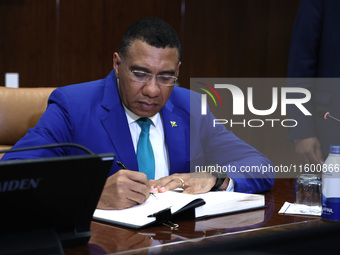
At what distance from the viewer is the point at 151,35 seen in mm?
1849

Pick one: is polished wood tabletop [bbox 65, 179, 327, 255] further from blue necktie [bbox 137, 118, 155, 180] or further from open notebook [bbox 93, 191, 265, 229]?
blue necktie [bbox 137, 118, 155, 180]

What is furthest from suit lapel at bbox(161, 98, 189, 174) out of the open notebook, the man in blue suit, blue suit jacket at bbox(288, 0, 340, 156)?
blue suit jacket at bbox(288, 0, 340, 156)

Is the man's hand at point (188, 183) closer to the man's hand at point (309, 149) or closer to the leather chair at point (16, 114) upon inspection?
the man's hand at point (309, 149)

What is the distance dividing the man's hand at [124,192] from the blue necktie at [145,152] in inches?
18.8

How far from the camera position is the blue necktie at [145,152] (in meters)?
1.88

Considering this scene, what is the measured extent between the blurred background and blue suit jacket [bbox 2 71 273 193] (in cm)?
195

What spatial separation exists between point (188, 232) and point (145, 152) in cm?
77

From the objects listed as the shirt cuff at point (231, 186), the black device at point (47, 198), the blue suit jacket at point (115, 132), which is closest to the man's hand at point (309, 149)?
the blue suit jacket at point (115, 132)

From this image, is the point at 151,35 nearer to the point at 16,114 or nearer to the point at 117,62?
the point at 117,62

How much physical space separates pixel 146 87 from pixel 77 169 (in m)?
0.93

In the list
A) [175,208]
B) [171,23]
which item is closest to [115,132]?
[175,208]

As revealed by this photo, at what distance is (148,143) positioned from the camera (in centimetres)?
192

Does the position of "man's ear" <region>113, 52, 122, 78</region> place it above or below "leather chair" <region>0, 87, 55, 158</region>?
above

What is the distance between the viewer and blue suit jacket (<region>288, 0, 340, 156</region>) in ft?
7.41
